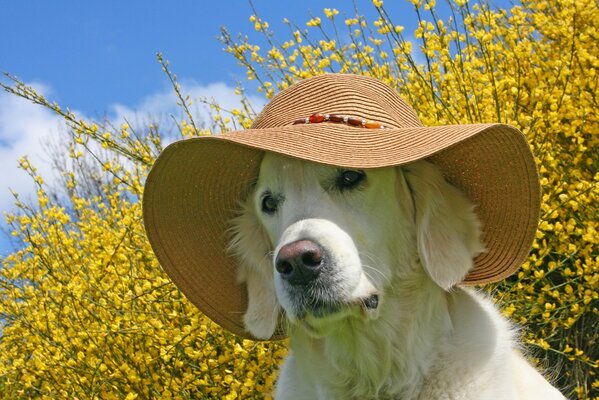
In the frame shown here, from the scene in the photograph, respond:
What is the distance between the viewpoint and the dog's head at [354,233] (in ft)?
6.95

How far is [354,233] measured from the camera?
220 centimetres

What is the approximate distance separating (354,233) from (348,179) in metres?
0.16

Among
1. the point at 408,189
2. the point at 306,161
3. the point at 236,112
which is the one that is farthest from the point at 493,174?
the point at 236,112

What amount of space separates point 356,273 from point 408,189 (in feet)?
1.10

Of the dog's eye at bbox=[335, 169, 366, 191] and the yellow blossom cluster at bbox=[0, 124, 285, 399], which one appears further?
the yellow blossom cluster at bbox=[0, 124, 285, 399]

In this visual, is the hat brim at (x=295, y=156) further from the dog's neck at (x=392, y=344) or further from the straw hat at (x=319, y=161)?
the dog's neck at (x=392, y=344)

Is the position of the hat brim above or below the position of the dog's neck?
above

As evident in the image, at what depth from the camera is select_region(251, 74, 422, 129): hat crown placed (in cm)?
243

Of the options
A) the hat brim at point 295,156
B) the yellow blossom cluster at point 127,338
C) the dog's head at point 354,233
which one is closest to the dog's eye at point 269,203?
the dog's head at point 354,233

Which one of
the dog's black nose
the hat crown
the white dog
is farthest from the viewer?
the hat crown

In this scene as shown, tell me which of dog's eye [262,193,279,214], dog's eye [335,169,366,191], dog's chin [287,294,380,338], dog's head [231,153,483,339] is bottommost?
dog's chin [287,294,380,338]

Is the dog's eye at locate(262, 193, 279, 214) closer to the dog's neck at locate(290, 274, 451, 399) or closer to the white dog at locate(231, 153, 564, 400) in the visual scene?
the white dog at locate(231, 153, 564, 400)

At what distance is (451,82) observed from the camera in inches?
169

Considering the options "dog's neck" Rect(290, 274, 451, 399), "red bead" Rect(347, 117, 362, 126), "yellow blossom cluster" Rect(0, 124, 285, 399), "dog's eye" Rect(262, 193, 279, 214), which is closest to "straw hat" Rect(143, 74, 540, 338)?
"red bead" Rect(347, 117, 362, 126)
